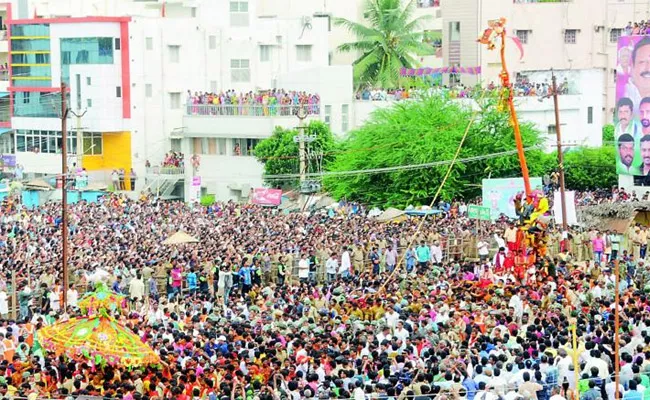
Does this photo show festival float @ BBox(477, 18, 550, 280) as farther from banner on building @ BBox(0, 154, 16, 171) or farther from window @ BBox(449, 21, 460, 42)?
banner on building @ BBox(0, 154, 16, 171)

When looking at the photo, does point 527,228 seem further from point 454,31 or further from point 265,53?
point 454,31

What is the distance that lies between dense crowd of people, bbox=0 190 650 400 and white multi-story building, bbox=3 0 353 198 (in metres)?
14.2

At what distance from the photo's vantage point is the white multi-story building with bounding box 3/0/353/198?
61781mm

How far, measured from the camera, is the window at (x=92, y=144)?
6494 cm

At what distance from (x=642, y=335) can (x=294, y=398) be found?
20.1 ft

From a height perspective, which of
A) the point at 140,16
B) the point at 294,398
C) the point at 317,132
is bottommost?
the point at 294,398

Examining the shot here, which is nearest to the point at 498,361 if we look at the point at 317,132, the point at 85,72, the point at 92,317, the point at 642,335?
the point at 642,335

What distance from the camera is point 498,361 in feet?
72.5

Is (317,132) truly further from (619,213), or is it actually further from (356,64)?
(619,213)

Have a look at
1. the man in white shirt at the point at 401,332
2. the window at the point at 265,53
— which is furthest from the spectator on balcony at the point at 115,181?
the man in white shirt at the point at 401,332

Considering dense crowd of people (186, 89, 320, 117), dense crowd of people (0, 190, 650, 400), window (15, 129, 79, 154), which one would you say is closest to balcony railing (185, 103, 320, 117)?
dense crowd of people (186, 89, 320, 117)

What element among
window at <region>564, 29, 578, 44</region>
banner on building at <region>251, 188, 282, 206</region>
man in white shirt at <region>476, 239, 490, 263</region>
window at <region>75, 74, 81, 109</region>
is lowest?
man in white shirt at <region>476, 239, 490, 263</region>

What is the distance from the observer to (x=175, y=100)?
66.1 meters

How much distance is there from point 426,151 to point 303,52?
18.8 meters
